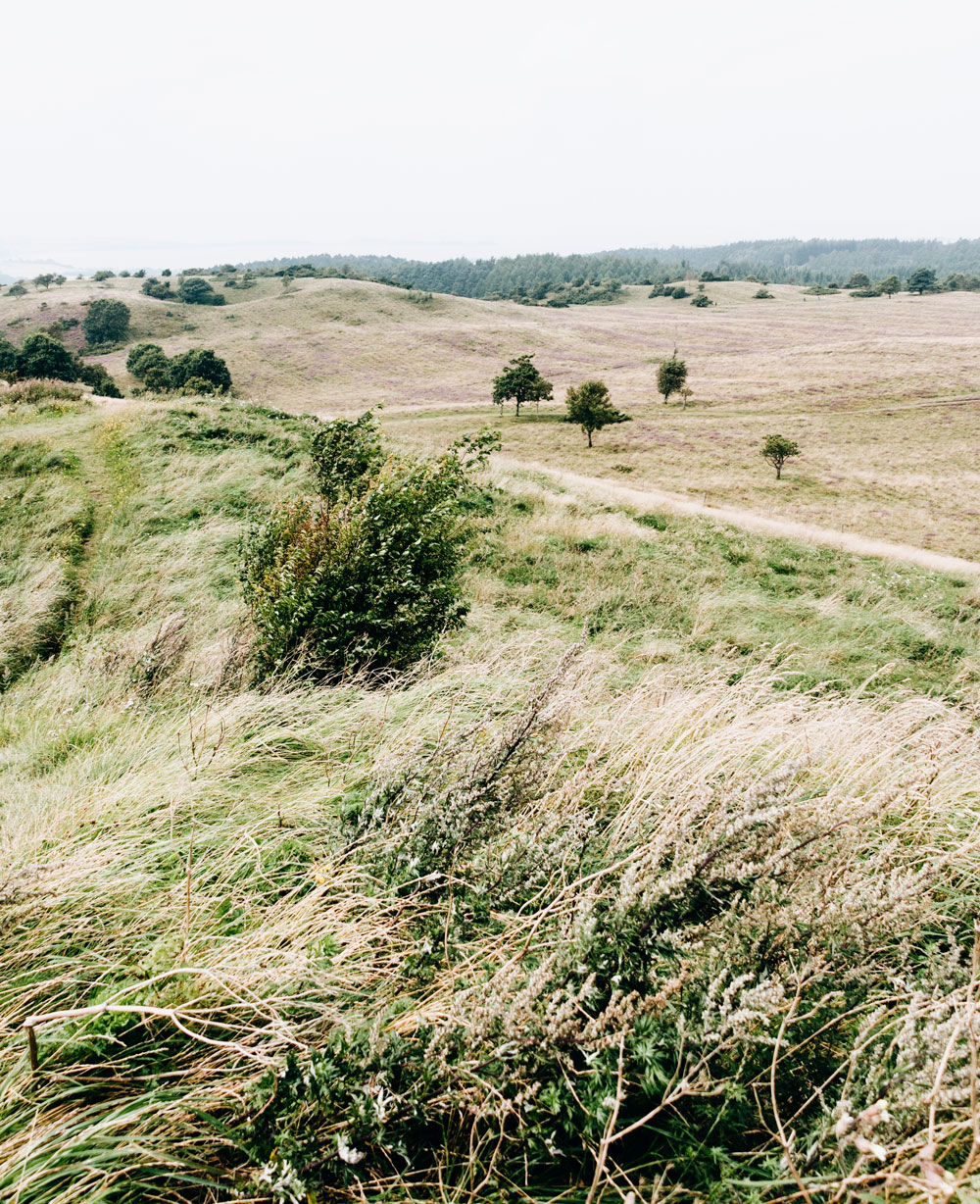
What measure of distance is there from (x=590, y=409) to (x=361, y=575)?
47370 mm

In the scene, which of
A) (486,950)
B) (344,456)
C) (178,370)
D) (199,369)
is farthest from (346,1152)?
(178,370)

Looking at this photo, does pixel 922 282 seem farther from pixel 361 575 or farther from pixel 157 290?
pixel 361 575

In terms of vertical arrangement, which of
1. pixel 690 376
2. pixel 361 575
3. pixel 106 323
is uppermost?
pixel 106 323

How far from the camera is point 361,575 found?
6.38 metres

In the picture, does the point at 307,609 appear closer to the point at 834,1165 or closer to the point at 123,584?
the point at 834,1165

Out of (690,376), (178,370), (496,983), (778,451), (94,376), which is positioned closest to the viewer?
(496,983)

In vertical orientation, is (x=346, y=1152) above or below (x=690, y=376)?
below

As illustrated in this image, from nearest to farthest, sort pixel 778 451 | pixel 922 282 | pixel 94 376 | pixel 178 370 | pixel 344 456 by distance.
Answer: pixel 344 456, pixel 778 451, pixel 94 376, pixel 178 370, pixel 922 282

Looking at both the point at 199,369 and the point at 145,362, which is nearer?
the point at 199,369

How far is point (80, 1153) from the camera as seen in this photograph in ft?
5.72

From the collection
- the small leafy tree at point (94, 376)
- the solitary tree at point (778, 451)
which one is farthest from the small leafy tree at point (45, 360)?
the solitary tree at point (778, 451)

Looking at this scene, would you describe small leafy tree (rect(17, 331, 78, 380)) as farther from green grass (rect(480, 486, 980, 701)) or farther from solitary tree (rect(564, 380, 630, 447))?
green grass (rect(480, 486, 980, 701))

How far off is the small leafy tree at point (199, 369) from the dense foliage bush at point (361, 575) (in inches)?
2664

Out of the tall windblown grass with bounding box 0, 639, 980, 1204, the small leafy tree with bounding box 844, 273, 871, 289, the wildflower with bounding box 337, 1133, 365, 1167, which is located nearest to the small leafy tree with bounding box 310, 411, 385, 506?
the tall windblown grass with bounding box 0, 639, 980, 1204
